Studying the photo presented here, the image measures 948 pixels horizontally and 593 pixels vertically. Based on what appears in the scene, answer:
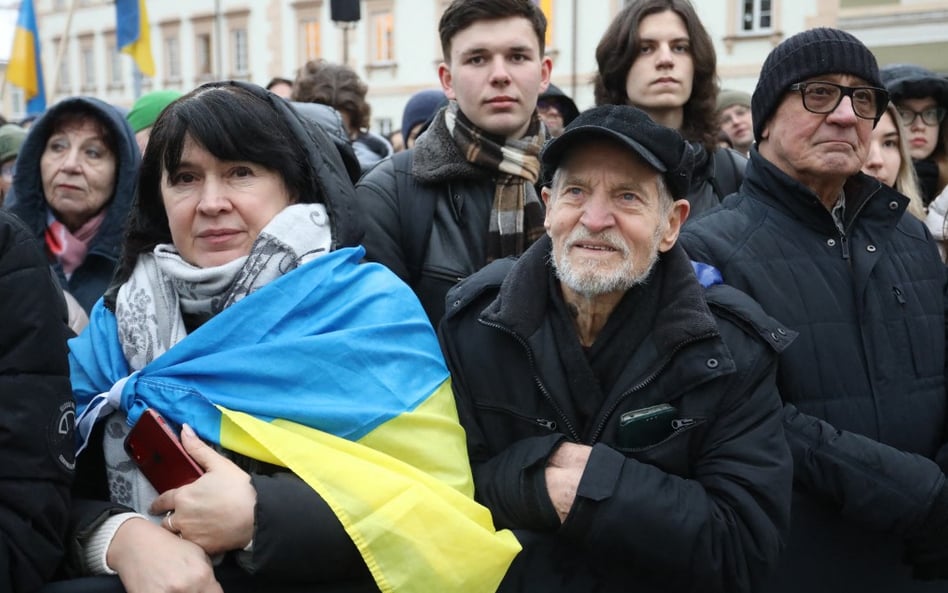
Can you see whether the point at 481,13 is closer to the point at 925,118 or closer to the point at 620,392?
the point at 620,392

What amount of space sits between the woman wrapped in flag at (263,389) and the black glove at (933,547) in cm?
116

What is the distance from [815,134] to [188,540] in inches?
80.7

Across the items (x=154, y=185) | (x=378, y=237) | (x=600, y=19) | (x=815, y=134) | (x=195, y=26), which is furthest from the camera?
(x=195, y=26)

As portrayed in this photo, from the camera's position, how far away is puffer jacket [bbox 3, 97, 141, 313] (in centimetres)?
369

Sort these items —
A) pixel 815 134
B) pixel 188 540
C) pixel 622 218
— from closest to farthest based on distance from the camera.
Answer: pixel 188 540 < pixel 622 218 < pixel 815 134

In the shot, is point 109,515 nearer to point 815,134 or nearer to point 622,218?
point 622,218

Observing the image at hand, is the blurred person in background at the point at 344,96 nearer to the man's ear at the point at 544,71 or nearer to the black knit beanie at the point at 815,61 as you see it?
the man's ear at the point at 544,71

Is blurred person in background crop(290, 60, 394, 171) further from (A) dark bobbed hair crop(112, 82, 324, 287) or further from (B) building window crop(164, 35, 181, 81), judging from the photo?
(B) building window crop(164, 35, 181, 81)

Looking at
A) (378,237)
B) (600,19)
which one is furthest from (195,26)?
(378,237)

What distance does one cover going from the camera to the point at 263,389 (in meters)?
2.04

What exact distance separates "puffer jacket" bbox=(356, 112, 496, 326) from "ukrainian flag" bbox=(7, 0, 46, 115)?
32.4 ft

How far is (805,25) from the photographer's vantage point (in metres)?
22.2

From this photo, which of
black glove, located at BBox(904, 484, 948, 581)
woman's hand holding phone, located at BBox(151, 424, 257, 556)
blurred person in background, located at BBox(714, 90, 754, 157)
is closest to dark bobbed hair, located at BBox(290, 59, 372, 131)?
blurred person in background, located at BBox(714, 90, 754, 157)

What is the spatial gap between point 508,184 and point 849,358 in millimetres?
1266
